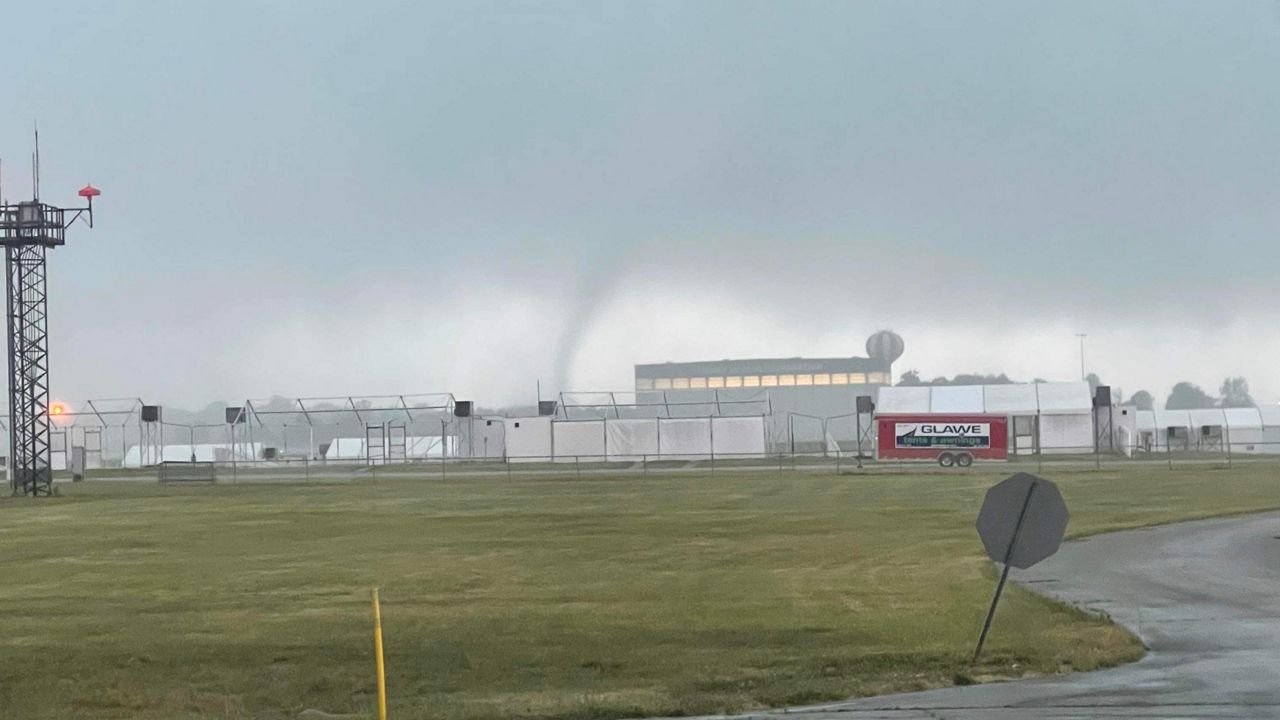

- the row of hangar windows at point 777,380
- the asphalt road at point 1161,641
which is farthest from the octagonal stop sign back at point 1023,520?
the row of hangar windows at point 777,380

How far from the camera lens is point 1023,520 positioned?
15.2 metres

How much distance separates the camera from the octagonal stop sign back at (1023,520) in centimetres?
1516

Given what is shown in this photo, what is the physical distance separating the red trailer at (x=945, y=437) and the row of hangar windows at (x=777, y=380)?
3218 inches

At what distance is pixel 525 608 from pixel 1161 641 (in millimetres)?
9359

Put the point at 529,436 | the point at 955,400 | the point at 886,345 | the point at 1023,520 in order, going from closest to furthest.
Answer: the point at 1023,520 → the point at 955,400 → the point at 529,436 → the point at 886,345

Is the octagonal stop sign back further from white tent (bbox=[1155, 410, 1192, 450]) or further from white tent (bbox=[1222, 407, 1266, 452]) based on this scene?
white tent (bbox=[1222, 407, 1266, 452])

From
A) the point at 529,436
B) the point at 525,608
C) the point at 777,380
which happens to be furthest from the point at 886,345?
the point at 525,608

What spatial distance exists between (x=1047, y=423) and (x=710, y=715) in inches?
2889

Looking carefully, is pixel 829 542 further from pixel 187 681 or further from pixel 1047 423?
pixel 1047 423

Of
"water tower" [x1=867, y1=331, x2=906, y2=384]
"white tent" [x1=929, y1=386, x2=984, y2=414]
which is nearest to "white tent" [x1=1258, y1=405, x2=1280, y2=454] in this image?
"white tent" [x1=929, y1=386, x2=984, y2=414]

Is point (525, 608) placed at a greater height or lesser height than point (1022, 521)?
lesser

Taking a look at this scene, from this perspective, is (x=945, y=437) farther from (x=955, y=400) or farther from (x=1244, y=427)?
(x=1244, y=427)

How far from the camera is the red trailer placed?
75.9 metres

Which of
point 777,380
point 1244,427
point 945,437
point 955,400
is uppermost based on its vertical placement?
point 777,380
